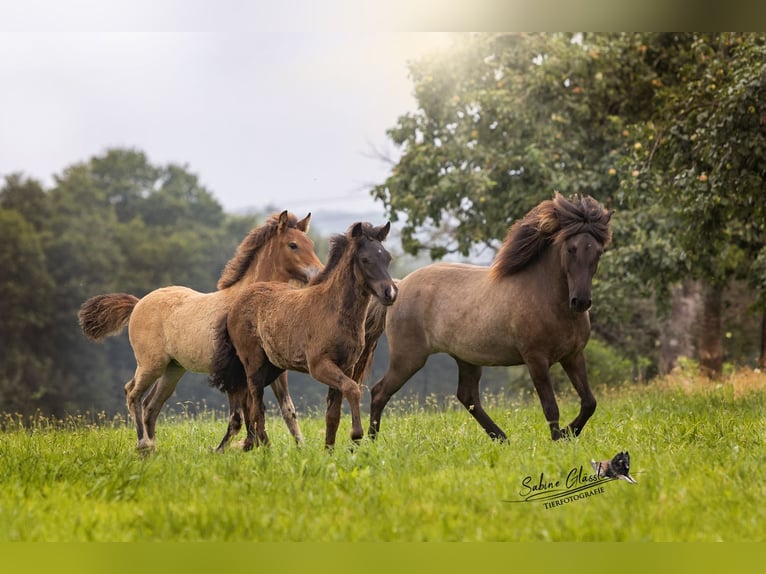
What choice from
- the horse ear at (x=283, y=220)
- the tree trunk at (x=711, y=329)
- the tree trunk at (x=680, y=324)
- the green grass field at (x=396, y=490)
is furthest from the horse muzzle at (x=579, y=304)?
the tree trunk at (x=680, y=324)

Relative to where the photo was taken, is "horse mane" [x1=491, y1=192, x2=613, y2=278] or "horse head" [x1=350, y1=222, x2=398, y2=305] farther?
"horse mane" [x1=491, y1=192, x2=613, y2=278]

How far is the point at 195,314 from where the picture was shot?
8.55m

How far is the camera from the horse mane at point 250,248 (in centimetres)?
880

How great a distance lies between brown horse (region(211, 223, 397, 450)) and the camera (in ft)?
23.3

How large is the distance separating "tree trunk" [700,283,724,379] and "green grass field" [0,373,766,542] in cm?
881

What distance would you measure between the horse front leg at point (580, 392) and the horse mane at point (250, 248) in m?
3.01

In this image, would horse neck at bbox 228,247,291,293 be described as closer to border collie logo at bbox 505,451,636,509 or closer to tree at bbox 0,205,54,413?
border collie logo at bbox 505,451,636,509

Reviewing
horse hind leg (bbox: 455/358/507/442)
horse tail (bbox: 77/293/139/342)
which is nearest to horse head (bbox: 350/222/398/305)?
horse hind leg (bbox: 455/358/507/442)

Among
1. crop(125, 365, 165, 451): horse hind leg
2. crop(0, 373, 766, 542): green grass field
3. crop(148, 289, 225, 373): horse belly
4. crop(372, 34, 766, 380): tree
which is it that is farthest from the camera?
crop(372, 34, 766, 380): tree

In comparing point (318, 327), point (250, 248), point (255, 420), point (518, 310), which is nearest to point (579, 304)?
point (518, 310)

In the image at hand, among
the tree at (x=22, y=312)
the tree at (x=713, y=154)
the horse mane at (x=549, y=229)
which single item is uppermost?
the tree at (x=713, y=154)

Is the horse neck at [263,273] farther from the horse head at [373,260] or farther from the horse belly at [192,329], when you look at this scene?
the horse head at [373,260]

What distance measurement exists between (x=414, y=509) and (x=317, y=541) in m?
0.69

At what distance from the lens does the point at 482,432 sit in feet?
29.0
